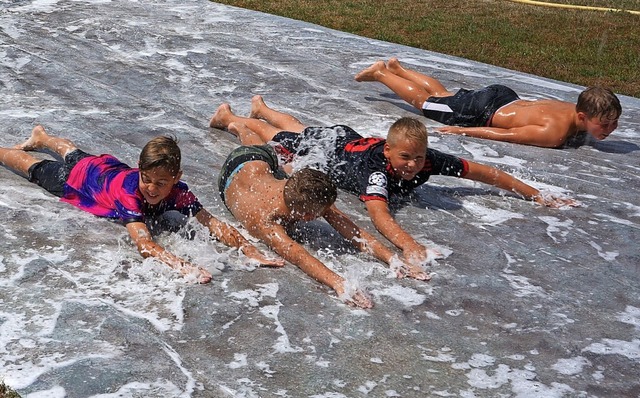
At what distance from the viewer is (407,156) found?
18.0 ft

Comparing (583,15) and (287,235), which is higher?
(583,15)

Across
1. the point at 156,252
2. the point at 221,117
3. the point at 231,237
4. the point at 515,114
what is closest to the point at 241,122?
the point at 221,117

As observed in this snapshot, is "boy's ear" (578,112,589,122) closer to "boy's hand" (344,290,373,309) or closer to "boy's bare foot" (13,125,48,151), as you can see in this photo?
"boy's hand" (344,290,373,309)

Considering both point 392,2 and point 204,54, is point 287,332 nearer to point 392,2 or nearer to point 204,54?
point 204,54

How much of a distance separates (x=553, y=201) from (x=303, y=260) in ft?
7.09

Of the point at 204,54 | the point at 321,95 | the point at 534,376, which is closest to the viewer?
the point at 534,376

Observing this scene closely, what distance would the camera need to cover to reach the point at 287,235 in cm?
509

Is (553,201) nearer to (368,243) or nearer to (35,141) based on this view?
(368,243)

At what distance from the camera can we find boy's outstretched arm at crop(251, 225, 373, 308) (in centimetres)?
454

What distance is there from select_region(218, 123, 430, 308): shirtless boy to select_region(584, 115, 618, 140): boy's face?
2921 millimetres

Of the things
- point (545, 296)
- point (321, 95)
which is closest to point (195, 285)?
point (545, 296)

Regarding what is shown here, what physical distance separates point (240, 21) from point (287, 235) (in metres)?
6.79

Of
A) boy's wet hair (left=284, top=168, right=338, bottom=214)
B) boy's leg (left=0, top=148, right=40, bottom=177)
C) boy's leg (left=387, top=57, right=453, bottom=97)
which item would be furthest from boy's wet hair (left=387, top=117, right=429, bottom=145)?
boy's leg (left=387, top=57, right=453, bottom=97)

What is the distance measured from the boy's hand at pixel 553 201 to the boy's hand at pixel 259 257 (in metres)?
2.10
